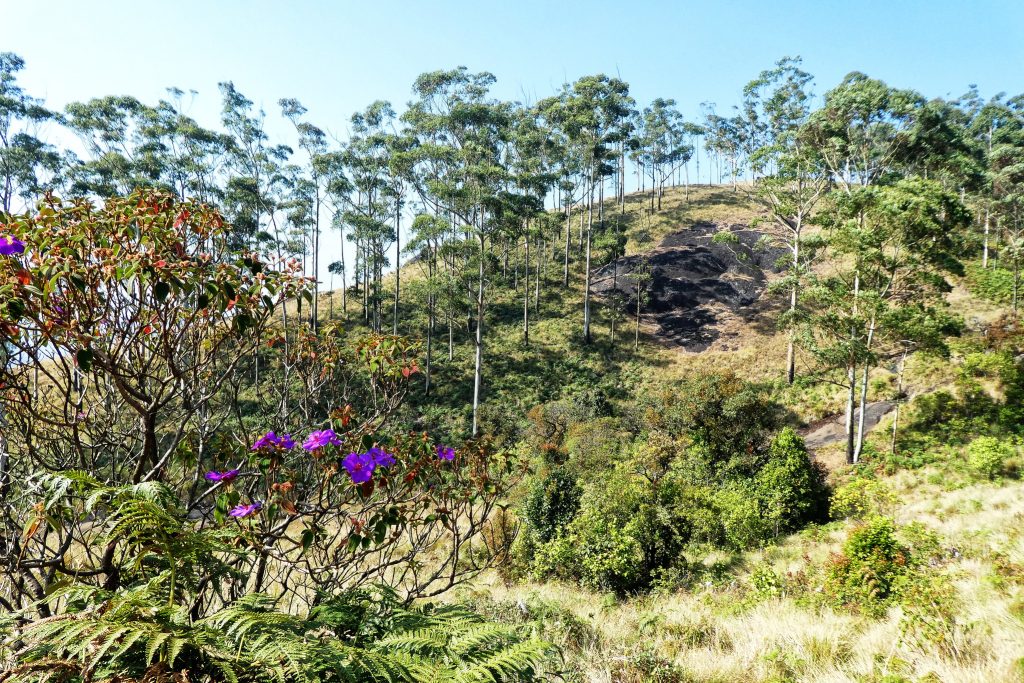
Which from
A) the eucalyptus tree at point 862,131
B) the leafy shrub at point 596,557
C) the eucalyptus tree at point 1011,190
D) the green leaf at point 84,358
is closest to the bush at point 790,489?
the leafy shrub at point 596,557

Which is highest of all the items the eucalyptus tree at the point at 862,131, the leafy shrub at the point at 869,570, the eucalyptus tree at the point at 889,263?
the eucalyptus tree at the point at 862,131

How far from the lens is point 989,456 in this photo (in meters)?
11.8

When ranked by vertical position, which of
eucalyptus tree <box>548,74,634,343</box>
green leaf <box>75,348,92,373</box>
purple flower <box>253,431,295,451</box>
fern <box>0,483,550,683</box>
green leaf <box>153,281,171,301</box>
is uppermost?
eucalyptus tree <box>548,74,634,343</box>

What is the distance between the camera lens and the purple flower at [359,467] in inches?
102

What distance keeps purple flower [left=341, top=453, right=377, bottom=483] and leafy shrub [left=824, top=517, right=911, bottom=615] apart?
584 centimetres

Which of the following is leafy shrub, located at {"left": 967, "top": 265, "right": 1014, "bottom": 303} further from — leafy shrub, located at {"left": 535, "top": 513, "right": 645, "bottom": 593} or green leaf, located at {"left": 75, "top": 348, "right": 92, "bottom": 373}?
green leaf, located at {"left": 75, "top": 348, "right": 92, "bottom": 373}

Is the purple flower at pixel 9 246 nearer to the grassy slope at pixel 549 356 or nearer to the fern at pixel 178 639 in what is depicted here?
the fern at pixel 178 639

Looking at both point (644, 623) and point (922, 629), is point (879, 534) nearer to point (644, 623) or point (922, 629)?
point (922, 629)

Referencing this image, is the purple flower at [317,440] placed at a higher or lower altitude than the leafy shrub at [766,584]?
higher

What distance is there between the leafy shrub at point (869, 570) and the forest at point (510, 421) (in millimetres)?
42

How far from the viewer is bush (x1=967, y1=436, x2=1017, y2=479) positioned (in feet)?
38.2

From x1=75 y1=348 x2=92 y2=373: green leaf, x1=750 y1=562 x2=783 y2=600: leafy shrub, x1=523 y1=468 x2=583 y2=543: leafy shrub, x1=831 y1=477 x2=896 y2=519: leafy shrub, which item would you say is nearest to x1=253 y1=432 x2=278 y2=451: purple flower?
x1=75 y1=348 x2=92 y2=373: green leaf

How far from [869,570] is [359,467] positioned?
653 centimetres

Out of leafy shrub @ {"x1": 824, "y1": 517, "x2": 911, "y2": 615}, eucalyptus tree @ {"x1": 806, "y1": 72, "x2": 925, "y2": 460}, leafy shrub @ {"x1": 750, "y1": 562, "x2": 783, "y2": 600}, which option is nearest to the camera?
leafy shrub @ {"x1": 824, "y1": 517, "x2": 911, "y2": 615}
